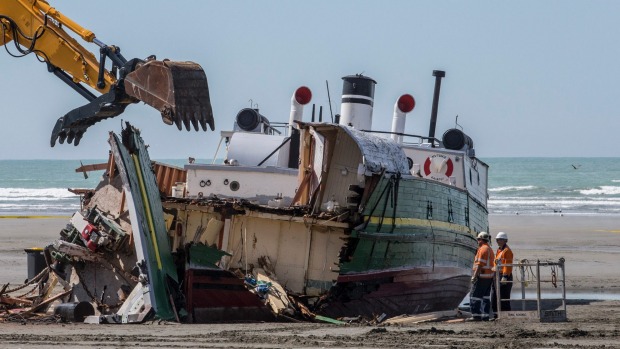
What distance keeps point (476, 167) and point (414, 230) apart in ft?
18.2

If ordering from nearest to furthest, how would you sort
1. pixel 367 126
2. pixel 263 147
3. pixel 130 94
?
pixel 130 94 → pixel 263 147 → pixel 367 126

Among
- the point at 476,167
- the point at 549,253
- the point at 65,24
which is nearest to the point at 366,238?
the point at 65,24

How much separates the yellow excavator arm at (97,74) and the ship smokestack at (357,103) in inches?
282

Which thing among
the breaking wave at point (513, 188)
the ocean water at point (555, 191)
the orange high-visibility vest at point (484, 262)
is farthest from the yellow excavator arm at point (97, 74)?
the breaking wave at point (513, 188)

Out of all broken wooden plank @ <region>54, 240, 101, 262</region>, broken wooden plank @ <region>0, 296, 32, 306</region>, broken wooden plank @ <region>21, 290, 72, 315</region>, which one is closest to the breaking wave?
broken wooden plank @ <region>0, 296, 32, 306</region>

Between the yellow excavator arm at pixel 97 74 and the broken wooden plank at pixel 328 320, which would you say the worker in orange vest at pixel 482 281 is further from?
the yellow excavator arm at pixel 97 74

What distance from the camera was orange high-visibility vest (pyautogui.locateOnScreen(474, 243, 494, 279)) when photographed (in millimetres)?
17844

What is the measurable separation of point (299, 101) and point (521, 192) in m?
59.0

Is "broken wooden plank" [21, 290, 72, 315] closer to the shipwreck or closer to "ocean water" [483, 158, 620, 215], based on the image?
the shipwreck

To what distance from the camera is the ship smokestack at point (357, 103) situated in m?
23.1

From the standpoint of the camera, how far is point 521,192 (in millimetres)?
80812

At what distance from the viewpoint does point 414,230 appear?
18.9 metres

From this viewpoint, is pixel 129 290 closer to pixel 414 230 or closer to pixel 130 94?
pixel 130 94

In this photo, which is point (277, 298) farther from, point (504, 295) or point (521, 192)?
point (521, 192)
